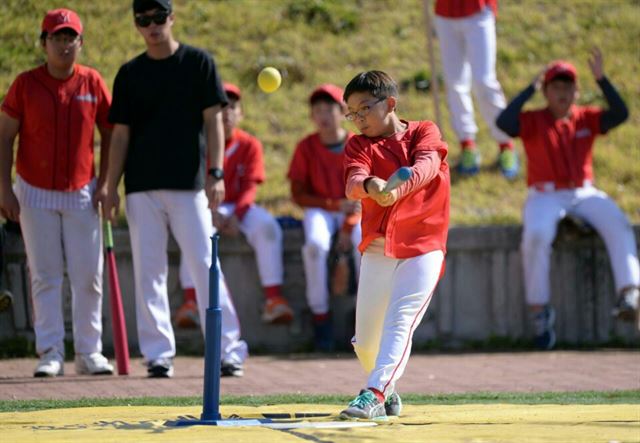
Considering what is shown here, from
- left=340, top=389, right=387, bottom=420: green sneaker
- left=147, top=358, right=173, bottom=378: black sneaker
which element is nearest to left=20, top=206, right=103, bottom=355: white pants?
left=147, top=358, right=173, bottom=378: black sneaker

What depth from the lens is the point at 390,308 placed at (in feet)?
21.1

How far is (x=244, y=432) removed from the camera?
572cm

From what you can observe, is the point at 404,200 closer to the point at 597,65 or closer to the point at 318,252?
the point at 318,252

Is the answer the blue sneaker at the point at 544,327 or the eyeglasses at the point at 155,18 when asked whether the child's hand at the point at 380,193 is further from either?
the blue sneaker at the point at 544,327

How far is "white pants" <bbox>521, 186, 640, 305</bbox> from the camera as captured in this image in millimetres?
10352

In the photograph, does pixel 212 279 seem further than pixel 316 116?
No

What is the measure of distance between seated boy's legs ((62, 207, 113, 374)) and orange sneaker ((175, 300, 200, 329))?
4.34 ft

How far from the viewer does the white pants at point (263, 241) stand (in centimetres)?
1029

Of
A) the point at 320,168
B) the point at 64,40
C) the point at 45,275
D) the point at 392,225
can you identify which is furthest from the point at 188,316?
the point at 392,225

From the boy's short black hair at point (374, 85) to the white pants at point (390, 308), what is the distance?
0.79 meters

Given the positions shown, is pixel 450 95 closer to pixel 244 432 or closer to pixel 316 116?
pixel 316 116

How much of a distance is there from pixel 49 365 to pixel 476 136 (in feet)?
18.6

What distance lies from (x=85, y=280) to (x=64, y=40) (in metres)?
1.58

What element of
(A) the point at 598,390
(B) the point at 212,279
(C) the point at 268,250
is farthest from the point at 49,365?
(A) the point at 598,390
